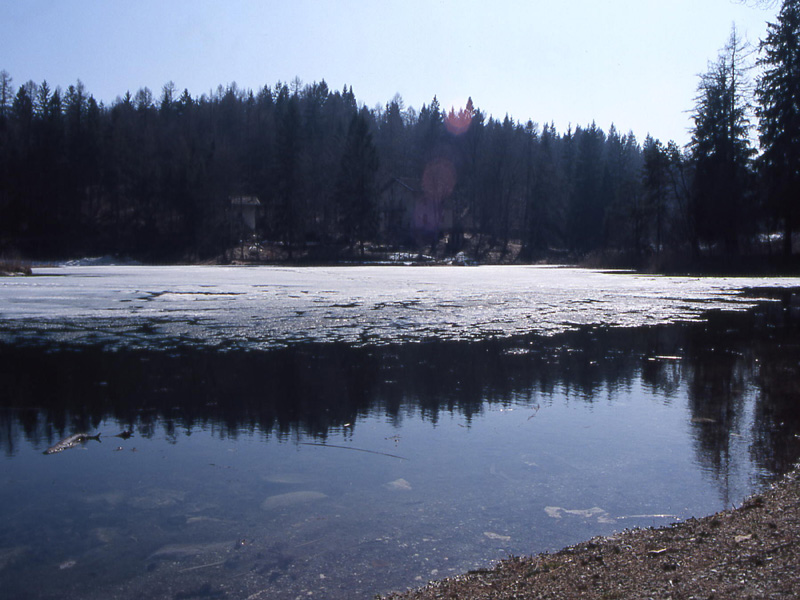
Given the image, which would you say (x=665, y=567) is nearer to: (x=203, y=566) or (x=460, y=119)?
(x=203, y=566)

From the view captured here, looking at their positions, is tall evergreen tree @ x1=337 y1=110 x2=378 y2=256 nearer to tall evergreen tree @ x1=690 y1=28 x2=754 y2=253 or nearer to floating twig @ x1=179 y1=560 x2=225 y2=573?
tall evergreen tree @ x1=690 y1=28 x2=754 y2=253

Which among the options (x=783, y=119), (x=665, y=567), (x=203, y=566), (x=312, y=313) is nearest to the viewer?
(x=665, y=567)

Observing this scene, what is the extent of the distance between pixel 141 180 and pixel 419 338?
221ft

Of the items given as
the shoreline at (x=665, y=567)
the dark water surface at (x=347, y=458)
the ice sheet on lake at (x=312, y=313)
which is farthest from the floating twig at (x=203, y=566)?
the ice sheet on lake at (x=312, y=313)

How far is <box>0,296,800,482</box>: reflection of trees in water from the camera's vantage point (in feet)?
19.0

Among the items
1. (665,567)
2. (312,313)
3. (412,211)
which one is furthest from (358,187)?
(665,567)

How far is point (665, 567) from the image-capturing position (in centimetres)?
289

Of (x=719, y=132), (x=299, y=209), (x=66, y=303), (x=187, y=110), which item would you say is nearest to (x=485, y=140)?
(x=299, y=209)

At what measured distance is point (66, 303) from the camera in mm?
16688

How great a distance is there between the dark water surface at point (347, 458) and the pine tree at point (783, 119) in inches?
1334

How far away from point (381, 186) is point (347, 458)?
8066 cm

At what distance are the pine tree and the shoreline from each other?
40001 millimetres

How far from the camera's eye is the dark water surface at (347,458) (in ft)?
10.7

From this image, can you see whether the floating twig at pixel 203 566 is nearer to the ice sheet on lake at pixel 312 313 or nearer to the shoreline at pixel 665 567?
the shoreline at pixel 665 567
